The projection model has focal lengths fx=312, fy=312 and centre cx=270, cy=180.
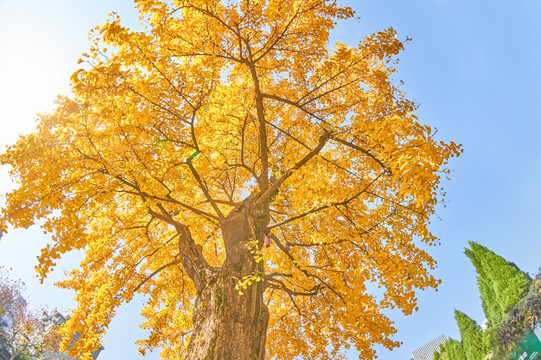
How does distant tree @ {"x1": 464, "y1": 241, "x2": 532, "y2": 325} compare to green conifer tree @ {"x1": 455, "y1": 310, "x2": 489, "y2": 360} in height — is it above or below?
above

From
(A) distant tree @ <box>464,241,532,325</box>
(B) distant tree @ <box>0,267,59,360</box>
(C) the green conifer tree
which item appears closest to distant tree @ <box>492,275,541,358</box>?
(A) distant tree @ <box>464,241,532,325</box>

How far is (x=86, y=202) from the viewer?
4.02m

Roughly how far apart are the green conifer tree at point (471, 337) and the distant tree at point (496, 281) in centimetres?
104

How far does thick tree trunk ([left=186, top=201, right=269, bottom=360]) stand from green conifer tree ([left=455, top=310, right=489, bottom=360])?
13972 millimetres

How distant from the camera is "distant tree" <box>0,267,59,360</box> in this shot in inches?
643

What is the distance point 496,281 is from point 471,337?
10.3ft

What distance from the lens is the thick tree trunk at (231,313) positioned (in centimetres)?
371

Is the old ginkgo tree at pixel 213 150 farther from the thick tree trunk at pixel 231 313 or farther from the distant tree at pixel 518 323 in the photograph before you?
the distant tree at pixel 518 323

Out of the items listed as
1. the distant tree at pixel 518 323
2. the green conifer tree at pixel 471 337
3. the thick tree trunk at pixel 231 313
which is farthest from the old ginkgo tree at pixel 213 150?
the green conifer tree at pixel 471 337

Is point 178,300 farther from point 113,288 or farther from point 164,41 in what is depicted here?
point 164,41

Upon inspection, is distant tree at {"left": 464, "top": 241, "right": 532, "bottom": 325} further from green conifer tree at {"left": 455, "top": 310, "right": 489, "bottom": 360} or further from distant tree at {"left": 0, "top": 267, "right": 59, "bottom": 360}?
distant tree at {"left": 0, "top": 267, "right": 59, "bottom": 360}

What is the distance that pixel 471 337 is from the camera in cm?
1408

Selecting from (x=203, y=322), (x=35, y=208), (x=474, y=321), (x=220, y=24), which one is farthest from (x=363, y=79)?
(x=474, y=321)

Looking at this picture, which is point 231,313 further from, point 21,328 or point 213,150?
point 21,328
